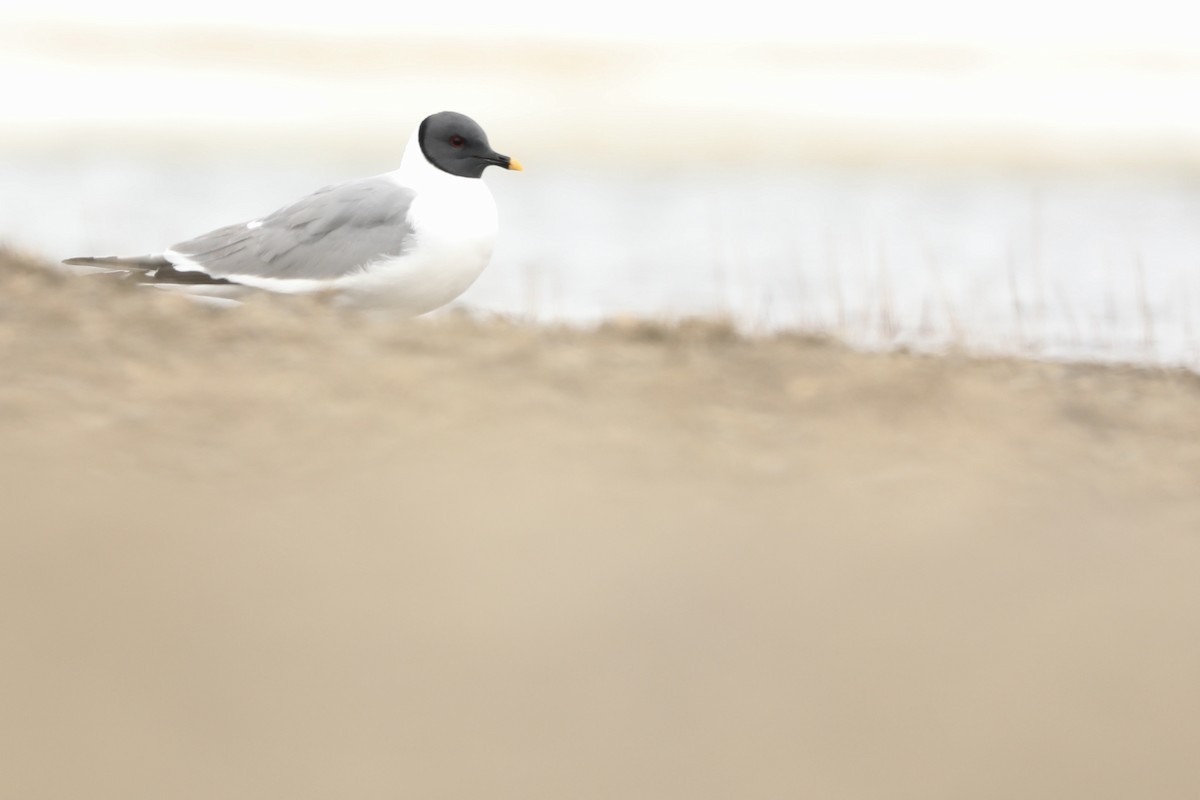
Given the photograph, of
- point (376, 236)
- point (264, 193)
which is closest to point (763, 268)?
point (376, 236)

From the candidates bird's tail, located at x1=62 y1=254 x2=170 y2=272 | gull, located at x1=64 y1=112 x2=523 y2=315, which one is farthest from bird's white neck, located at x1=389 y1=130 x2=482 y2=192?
bird's tail, located at x1=62 y1=254 x2=170 y2=272

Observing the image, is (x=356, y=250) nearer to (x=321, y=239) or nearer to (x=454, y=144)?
(x=321, y=239)

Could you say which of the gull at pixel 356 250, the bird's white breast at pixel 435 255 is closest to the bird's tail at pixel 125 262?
the gull at pixel 356 250

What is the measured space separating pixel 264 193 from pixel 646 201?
14.6 ft

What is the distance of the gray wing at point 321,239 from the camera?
16.1 ft

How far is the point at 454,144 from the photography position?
527 centimetres

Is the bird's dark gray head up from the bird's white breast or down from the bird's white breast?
up

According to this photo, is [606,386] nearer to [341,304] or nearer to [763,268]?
[341,304]

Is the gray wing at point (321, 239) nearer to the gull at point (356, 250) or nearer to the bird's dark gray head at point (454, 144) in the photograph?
the gull at point (356, 250)

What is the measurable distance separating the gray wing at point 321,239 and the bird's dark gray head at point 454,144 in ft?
0.83

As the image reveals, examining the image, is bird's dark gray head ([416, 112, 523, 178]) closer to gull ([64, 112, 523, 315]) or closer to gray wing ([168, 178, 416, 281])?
gull ([64, 112, 523, 315])

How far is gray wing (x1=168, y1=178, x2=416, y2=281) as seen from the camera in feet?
16.1

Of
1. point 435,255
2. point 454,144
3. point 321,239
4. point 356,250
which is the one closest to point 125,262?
point 321,239

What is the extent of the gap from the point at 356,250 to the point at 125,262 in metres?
0.92
